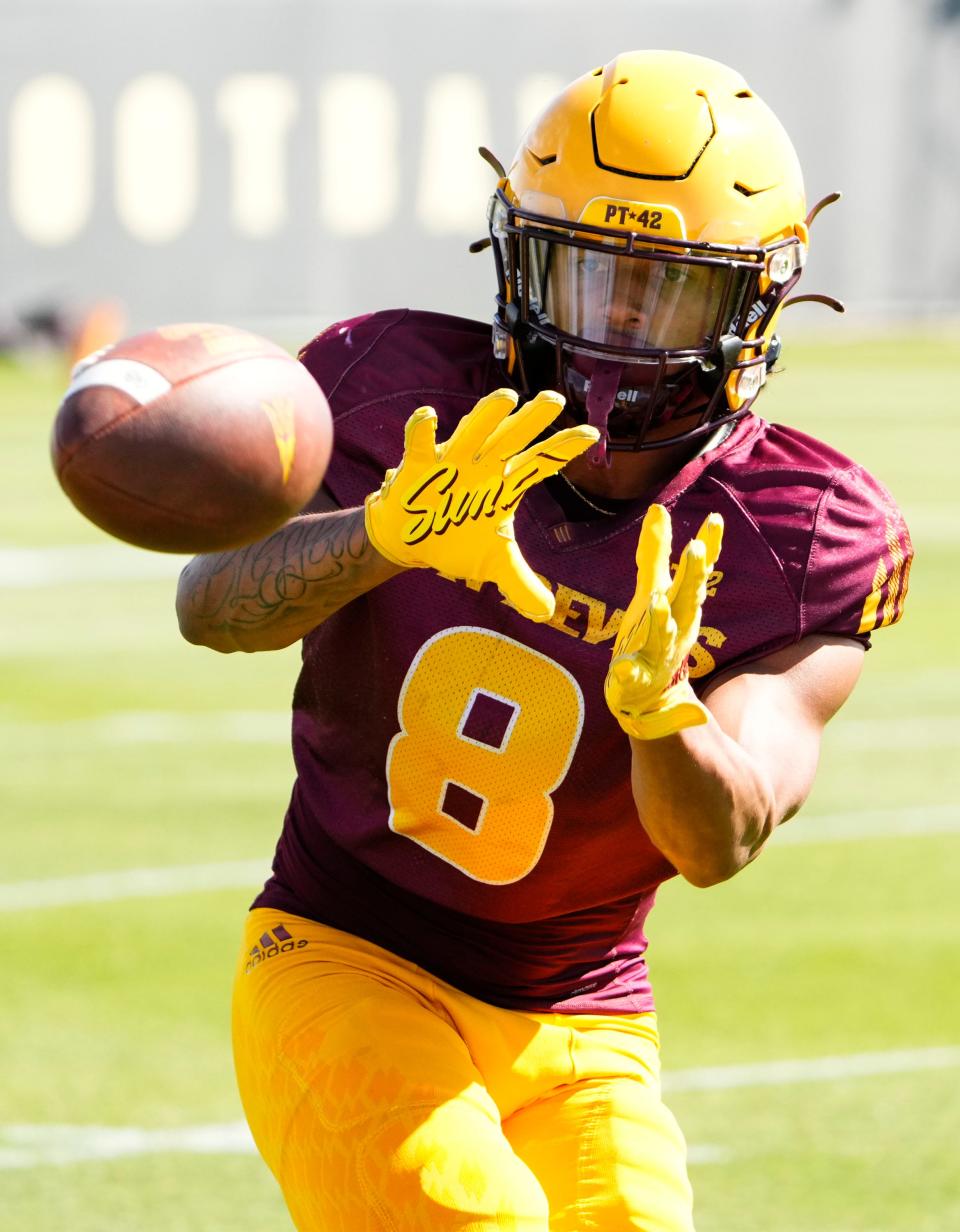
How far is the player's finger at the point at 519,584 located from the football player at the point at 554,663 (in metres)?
0.02

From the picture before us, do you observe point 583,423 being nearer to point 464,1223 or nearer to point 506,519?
point 506,519

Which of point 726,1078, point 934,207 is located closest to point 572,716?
point 726,1078

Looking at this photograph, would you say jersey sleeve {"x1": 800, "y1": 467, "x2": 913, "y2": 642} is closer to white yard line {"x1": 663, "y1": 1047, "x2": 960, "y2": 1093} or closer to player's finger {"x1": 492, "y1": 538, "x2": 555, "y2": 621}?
player's finger {"x1": 492, "y1": 538, "x2": 555, "y2": 621}

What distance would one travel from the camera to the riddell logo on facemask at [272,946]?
123 inches

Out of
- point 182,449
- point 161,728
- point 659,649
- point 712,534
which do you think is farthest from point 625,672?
point 161,728

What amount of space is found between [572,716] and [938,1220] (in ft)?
6.20

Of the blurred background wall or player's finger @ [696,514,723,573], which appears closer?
player's finger @ [696,514,723,573]

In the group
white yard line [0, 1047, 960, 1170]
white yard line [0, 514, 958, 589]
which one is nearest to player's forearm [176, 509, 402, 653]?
white yard line [0, 1047, 960, 1170]

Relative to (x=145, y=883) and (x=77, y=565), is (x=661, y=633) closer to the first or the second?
(x=145, y=883)

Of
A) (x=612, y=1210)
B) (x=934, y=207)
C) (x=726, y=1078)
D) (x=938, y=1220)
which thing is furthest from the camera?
(x=934, y=207)

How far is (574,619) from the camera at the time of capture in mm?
3061

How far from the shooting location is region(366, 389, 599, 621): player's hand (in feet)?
8.89

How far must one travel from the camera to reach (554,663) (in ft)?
10.0

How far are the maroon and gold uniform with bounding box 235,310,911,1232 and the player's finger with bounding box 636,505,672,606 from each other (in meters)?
0.34
